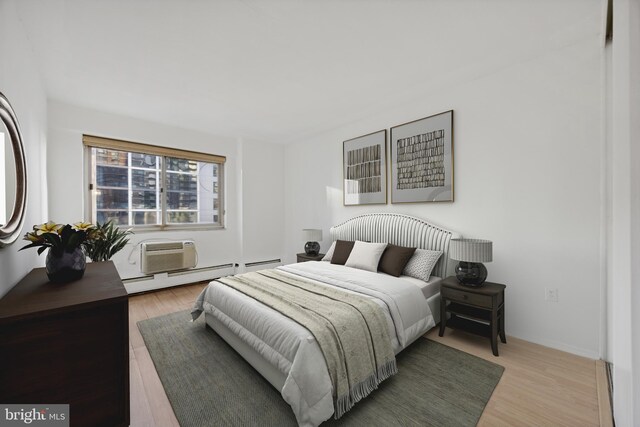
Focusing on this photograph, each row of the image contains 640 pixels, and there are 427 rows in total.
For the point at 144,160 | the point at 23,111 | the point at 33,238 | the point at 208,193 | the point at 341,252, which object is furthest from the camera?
the point at 208,193

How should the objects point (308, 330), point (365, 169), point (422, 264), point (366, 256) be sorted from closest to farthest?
1. point (308, 330)
2. point (422, 264)
3. point (366, 256)
4. point (365, 169)

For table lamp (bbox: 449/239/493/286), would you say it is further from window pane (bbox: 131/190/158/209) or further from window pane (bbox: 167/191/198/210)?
window pane (bbox: 131/190/158/209)

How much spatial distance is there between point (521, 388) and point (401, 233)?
5.87ft

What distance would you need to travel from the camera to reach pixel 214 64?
2.44 meters

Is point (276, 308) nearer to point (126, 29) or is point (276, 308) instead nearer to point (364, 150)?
point (126, 29)

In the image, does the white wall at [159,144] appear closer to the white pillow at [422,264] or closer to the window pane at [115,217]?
the window pane at [115,217]

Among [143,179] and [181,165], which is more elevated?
[181,165]

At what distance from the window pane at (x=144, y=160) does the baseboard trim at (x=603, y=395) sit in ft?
17.7

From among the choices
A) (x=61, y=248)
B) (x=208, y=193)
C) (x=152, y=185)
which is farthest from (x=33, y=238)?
(x=208, y=193)

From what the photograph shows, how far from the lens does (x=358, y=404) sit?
166 centimetres

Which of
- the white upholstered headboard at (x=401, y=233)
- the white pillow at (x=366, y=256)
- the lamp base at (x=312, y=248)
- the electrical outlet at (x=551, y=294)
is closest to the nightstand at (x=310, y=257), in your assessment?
the lamp base at (x=312, y=248)

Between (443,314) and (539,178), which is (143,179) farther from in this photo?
(539,178)

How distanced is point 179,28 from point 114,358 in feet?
7.22

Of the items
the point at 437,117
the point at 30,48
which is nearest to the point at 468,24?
the point at 437,117
